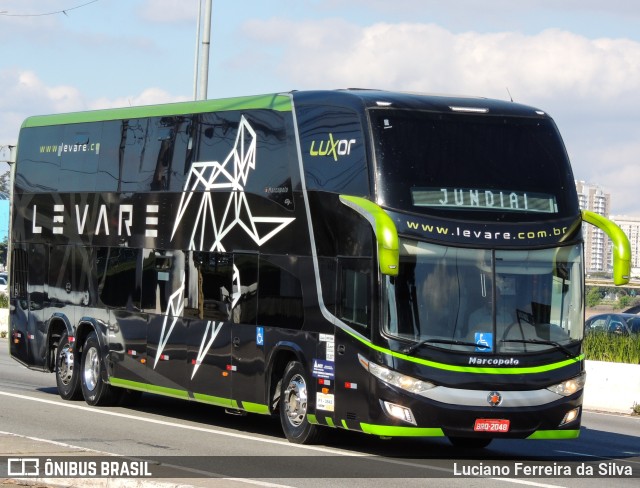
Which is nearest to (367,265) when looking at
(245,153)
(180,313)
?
(245,153)

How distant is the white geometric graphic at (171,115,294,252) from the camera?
54.6 ft

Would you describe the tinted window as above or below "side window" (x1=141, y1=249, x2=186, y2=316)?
above

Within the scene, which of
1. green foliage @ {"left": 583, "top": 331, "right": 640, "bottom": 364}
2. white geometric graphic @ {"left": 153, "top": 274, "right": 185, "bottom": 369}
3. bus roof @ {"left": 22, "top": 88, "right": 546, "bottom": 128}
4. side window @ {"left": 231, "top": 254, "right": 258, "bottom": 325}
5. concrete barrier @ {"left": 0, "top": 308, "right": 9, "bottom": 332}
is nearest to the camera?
bus roof @ {"left": 22, "top": 88, "right": 546, "bottom": 128}

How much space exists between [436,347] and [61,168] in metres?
9.38

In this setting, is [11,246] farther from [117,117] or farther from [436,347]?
[436,347]

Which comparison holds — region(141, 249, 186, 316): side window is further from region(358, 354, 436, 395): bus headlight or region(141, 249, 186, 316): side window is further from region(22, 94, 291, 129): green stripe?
region(358, 354, 436, 395): bus headlight

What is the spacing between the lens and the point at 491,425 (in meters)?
14.0

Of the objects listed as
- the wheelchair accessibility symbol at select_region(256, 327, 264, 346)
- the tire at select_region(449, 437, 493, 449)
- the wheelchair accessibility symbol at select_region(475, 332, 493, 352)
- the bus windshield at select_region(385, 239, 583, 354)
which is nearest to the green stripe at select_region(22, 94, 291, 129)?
the wheelchair accessibility symbol at select_region(256, 327, 264, 346)

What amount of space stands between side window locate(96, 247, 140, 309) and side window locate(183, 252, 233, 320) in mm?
1511

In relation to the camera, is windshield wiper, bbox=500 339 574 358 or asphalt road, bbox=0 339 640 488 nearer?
asphalt road, bbox=0 339 640 488

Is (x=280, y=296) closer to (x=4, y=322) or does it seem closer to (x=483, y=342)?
(x=483, y=342)

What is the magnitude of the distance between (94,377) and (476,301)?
316 inches

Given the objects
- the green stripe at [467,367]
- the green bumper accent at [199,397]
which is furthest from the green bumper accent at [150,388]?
the green stripe at [467,367]

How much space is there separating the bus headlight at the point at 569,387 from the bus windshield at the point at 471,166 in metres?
1.78
